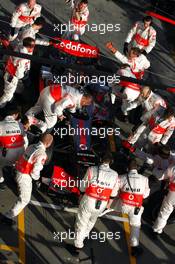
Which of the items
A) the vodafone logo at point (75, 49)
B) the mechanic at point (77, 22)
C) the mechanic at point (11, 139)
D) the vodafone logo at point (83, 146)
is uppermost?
the mechanic at point (77, 22)

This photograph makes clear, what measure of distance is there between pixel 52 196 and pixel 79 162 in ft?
3.03

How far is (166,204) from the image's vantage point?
10320mm

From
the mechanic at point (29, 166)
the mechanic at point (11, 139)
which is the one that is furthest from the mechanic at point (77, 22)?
the mechanic at point (29, 166)

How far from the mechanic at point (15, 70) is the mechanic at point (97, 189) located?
10.7 ft

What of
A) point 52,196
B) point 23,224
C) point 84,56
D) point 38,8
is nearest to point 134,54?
point 84,56

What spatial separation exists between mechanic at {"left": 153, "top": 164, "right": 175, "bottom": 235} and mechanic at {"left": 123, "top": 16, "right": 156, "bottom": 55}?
14.3 feet

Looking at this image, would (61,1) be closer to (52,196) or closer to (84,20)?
(84,20)

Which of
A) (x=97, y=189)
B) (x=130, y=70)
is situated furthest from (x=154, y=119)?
(x=97, y=189)

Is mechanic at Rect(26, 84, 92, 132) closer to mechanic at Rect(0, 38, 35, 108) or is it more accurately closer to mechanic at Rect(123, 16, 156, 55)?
mechanic at Rect(0, 38, 35, 108)

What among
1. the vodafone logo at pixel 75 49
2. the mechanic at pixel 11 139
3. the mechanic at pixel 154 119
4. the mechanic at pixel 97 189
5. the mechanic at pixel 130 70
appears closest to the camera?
the mechanic at pixel 97 189

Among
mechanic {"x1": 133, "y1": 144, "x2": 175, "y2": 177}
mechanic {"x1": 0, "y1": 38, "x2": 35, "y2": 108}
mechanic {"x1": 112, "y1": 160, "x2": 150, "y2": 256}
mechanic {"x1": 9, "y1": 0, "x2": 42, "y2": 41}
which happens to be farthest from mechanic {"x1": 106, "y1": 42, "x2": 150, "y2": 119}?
mechanic {"x1": 112, "y1": 160, "x2": 150, "y2": 256}

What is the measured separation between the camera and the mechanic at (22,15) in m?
13.3

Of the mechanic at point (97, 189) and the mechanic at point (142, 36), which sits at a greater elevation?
the mechanic at point (142, 36)

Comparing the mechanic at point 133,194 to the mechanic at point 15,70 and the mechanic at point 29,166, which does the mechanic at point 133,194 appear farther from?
the mechanic at point 15,70
